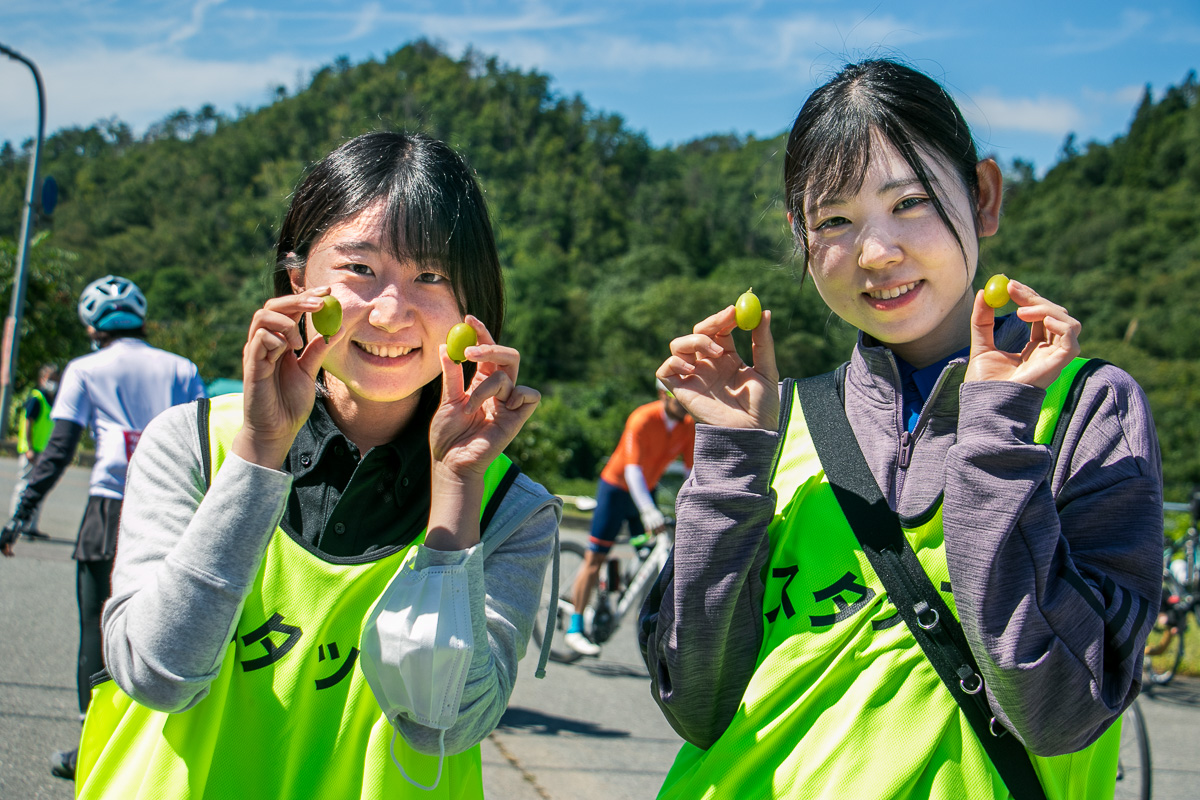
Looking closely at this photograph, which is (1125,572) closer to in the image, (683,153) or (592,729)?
(592,729)

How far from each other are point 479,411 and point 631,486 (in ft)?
18.1

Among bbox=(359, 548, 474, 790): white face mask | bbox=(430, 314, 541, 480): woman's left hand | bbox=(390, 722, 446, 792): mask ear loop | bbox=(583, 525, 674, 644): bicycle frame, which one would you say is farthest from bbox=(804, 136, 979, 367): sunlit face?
bbox=(583, 525, 674, 644): bicycle frame

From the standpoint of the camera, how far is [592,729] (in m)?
5.52

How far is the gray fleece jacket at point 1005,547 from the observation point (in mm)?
1317

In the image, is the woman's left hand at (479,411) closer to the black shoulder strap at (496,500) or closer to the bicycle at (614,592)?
the black shoulder strap at (496,500)

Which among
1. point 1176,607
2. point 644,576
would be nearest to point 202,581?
point 644,576

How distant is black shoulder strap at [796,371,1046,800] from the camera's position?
1.40 meters

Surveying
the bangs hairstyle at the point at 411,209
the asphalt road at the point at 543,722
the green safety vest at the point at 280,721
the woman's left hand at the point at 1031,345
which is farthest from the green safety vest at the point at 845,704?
the asphalt road at the point at 543,722

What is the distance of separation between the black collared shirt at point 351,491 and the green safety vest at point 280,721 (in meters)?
0.07

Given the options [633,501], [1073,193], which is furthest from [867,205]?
[1073,193]

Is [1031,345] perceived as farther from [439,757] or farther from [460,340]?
[439,757]

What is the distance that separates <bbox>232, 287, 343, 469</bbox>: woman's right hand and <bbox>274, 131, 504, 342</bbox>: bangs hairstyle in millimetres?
265

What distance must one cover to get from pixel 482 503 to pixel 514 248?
8969cm

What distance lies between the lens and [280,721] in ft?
5.03
